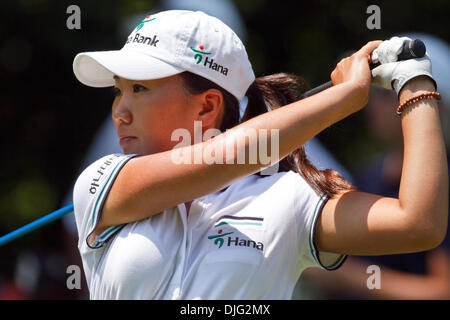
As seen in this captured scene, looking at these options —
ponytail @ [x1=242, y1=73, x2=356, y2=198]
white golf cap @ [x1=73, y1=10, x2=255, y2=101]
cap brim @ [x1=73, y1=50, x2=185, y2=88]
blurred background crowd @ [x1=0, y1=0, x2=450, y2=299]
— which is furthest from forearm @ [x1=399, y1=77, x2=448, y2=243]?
blurred background crowd @ [x1=0, y1=0, x2=450, y2=299]

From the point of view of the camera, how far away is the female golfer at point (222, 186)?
69.7 inches

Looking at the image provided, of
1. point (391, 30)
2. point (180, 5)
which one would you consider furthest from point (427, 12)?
point (180, 5)

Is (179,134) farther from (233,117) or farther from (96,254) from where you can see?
(96,254)

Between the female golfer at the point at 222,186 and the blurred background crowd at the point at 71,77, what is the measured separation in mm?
2043

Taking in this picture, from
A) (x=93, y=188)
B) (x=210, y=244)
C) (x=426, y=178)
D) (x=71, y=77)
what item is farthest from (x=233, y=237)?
(x=71, y=77)

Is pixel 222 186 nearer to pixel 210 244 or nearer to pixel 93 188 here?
pixel 210 244

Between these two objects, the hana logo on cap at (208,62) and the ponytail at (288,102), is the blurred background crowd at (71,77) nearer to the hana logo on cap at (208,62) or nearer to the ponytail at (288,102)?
the ponytail at (288,102)

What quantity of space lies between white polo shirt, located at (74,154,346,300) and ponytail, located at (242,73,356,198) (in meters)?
0.05

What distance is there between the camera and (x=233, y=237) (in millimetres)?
1828

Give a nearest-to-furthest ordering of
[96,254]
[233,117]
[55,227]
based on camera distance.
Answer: [96,254] < [233,117] < [55,227]

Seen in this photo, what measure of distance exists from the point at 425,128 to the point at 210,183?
504mm

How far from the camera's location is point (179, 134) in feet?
6.51

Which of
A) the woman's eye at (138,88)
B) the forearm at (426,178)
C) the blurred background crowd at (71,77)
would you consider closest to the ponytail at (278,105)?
the woman's eye at (138,88)

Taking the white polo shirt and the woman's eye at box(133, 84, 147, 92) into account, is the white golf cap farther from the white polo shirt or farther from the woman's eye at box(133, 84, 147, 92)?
the white polo shirt
